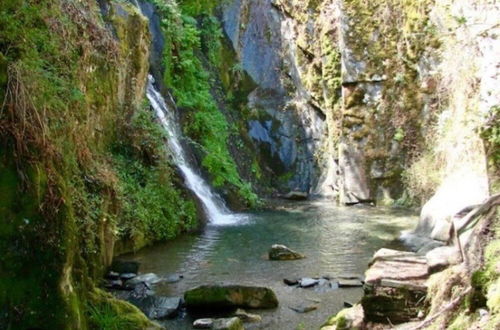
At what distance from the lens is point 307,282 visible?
7.67 metres

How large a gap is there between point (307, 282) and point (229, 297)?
59.3 inches

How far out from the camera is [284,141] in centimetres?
2089

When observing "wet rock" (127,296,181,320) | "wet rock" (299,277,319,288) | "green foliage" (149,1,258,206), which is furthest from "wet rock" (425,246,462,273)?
"green foliage" (149,1,258,206)

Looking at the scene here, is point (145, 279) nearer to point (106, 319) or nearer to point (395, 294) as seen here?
point (106, 319)

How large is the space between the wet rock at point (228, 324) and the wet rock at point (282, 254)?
3.40 meters

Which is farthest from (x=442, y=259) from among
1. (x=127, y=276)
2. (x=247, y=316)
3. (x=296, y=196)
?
(x=296, y=196)

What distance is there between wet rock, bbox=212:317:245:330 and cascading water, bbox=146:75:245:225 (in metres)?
7.45

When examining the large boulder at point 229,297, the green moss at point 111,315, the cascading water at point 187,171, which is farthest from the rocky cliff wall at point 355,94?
the green moss at point 111,315

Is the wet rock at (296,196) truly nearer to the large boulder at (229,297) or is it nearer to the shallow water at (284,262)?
the shallow water at (284,262)

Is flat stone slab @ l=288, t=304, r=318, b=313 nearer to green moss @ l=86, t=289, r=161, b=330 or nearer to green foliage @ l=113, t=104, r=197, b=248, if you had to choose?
green moss @ l=86, t=289, r=161, b=330

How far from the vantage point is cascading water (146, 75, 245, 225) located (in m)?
13.8

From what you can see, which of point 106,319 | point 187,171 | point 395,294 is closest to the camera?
point 395,294

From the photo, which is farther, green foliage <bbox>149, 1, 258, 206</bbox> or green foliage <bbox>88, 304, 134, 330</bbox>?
green foliage <bbox>149, 1, 258, 206</bbox>

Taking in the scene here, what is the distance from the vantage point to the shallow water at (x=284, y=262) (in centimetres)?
686
